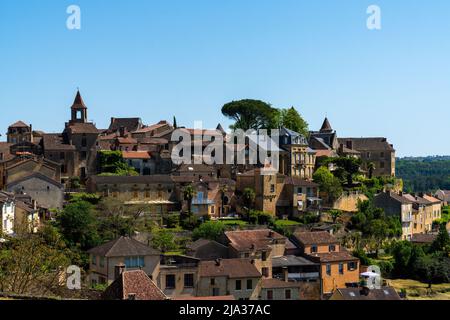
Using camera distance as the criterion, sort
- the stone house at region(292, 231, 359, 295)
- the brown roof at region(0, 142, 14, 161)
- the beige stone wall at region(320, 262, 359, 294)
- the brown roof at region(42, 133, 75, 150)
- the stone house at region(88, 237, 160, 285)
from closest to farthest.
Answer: the stone house at region(88, 237, 160, 285) → the beige stone wall at region(320, 262, 359, 294) → the stone house at region(292, 231, 359, 295) → the brown roof at region(0, 142, 14, 161) → the brown roof at region(42, 133, 75, 150)

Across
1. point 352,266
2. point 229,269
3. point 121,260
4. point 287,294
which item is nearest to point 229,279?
point 229,269

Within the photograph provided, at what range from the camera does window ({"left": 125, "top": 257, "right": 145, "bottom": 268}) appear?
121 ft

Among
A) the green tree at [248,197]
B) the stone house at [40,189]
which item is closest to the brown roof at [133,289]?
the stone house at [40,189]

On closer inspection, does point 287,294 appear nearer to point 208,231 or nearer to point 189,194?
point 208,231

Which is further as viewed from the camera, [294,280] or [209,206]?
[209,206]

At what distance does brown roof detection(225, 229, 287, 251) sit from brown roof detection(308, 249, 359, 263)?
2543mm

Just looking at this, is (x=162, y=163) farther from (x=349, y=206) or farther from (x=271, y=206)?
(x=349, y=206)

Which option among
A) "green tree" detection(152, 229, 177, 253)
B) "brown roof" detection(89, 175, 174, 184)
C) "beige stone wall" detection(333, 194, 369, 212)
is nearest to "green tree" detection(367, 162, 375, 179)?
"beige stone wall" detection(333, 194, 369, 212)

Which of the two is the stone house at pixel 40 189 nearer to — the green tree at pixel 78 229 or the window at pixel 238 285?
the green tree at pixel 78 229

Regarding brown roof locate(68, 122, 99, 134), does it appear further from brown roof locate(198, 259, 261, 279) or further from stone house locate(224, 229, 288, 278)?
brown roof locate(198, 259, 261, 279)

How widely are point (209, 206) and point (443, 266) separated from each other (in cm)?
1839

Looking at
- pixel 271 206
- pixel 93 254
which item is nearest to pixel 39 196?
pixel 93 254

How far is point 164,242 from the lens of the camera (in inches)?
1777
